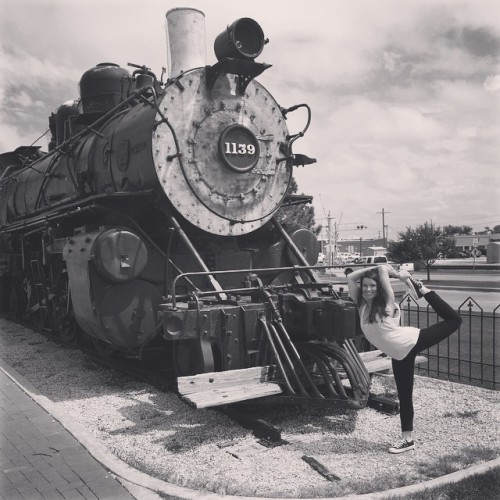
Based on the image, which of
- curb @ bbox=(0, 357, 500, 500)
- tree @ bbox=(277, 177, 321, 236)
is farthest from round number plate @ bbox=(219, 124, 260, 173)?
tree @ bbox=(277, 177, 321, 236)

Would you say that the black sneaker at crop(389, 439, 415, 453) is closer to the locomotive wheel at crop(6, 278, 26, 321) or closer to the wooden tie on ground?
the wooden tie on ground

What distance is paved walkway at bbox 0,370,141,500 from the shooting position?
3469 mm

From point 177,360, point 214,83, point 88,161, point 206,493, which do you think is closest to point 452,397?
point 177,360

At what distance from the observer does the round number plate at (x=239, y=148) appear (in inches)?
232

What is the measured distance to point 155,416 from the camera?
5.04 meters

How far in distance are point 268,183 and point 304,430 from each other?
9.43 feet

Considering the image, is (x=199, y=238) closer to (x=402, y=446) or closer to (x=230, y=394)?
(x=230, y=394)

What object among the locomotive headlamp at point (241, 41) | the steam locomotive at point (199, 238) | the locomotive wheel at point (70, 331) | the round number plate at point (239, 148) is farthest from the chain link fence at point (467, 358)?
the locomotive wheel at point (70, 331)

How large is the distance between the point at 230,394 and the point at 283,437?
0.58 metres

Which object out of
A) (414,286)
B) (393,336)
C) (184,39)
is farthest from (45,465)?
(184,39)

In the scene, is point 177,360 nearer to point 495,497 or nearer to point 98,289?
point 98,289

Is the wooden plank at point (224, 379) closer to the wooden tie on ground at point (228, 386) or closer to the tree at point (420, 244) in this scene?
the wooden tie on ground at point (228, 386)

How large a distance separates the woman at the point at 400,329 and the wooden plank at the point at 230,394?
94cm

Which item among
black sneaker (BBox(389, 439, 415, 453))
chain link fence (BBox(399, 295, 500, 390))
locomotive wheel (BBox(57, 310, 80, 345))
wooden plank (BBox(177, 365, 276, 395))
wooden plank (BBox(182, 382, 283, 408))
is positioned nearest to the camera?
black sneaker (BBox(389, 439, 415, 453))
